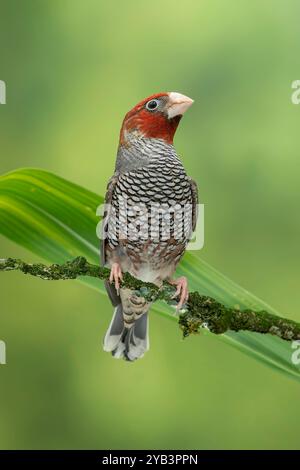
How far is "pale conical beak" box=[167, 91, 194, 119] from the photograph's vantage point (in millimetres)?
1924

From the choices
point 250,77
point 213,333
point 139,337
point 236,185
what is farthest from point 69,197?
point 250,77

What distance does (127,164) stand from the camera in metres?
2.00

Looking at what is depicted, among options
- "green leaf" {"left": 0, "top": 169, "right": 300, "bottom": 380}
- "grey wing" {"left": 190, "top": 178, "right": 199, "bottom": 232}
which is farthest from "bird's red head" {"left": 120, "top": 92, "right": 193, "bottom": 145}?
"green leaf" {"left": 0, "top": 169, "right": 300, "bottom": 380}

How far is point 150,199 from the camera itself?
1932 millimetres

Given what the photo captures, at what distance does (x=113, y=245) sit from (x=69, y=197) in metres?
0.53

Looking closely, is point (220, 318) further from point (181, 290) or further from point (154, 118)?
point (154, 118)

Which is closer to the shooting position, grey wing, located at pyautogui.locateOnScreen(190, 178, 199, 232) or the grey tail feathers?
grey wing, located at pyautogui.locateOnScreen(190, 178, 199, 232)

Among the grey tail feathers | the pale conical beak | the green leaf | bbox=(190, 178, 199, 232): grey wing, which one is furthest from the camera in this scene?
the grey tail feathers

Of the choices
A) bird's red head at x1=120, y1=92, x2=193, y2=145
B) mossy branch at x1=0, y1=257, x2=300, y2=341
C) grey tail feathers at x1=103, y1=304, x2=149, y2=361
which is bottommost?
grey tail feathers at x1=103, y1=304, x2=149, y2=361

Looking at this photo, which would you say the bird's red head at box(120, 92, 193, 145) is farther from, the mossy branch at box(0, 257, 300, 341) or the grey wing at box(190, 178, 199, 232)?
the mossy branch at box(0, 257, 300, 341)

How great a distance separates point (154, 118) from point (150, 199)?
26 centimetres

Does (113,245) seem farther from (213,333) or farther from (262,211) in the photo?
(262,211)

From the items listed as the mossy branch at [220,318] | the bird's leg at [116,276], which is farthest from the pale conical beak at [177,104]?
the mossy branch at [220,318]

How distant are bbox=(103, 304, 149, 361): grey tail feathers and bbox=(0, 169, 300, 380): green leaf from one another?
743 mm
